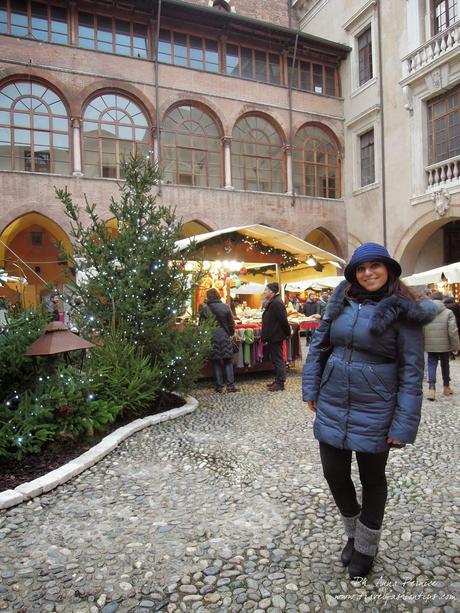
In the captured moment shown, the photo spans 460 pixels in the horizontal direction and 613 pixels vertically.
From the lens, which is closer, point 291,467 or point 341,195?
point 291,467

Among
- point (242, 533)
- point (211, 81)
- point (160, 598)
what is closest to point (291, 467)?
point (242, 533)

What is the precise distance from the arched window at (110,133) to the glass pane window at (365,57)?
1023 cm

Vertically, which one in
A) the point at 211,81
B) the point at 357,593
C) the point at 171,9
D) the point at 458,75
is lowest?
the point at 357,593

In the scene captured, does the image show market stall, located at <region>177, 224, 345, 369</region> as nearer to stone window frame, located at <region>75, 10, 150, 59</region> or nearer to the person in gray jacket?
the person in gray jacket

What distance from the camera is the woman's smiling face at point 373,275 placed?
2.44 metres

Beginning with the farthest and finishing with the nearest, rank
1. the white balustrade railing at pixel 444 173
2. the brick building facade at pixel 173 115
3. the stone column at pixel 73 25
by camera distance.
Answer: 1. the stone column at pixel 73 25
2. the brick building facade at pixel 173 115
3. the white balustrade railing at pixel 444 173

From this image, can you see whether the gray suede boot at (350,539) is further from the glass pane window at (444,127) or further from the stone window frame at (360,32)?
the stone window frame at (360,32)

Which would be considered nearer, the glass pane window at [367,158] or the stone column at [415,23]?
the stone column at [415,23]

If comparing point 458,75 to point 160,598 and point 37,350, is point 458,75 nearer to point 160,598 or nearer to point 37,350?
point 37,350

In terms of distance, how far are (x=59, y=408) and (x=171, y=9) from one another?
18921 millimetres

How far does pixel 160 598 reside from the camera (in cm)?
241

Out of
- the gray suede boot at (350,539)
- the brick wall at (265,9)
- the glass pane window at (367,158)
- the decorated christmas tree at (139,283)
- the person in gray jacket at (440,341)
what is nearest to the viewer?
the gray suede boot at (350,539)

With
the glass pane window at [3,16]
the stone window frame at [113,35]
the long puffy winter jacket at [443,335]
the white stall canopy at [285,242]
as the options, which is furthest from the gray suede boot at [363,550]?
the glass pane window at [3,16]

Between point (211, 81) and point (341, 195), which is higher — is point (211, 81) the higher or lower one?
the higher one
